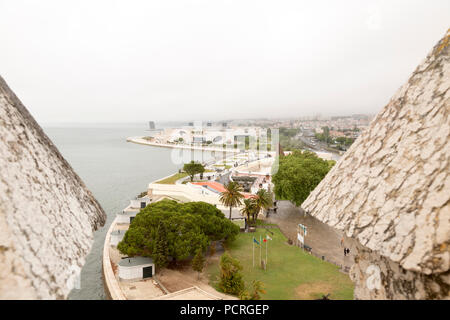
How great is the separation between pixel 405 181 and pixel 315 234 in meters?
25.9

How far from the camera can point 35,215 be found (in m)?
2.00

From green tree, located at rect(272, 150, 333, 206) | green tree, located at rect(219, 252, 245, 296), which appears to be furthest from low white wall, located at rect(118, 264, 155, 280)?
green tree, located at rect(272, 150, 333, 206)

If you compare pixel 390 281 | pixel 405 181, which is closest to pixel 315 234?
pixel 390 281

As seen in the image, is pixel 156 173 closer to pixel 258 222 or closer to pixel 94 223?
pixel 258 222

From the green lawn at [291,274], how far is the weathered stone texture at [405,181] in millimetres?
14327

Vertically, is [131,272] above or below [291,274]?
above

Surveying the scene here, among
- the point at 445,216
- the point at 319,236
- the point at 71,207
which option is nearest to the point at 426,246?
the point at 445,216

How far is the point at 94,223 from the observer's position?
297 centimetres

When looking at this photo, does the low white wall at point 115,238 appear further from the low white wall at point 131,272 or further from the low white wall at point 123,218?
Answer: the low white wall at point 131,272

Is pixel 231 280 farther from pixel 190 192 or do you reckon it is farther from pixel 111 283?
pixel 190 192

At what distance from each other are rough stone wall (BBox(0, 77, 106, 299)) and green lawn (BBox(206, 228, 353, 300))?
15274 millimetres

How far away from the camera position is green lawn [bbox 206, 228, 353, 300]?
1652 cm

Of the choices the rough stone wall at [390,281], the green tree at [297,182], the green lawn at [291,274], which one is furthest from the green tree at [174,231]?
the rough stone wall at [390,281]
